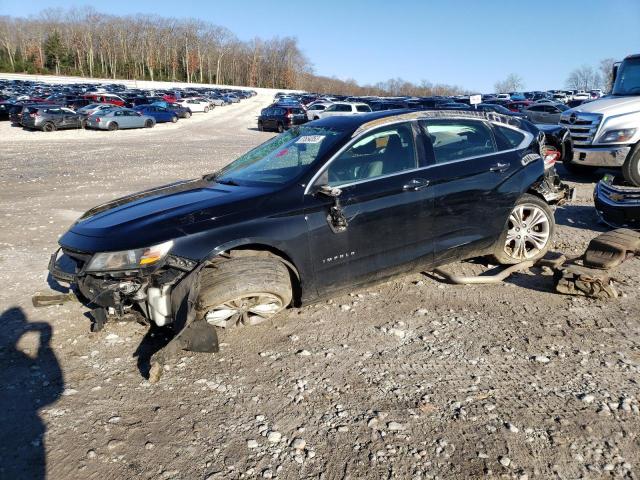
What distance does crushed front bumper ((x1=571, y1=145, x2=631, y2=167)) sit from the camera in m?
9.14

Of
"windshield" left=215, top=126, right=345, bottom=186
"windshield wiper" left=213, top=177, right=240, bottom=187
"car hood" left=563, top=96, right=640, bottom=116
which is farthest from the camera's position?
"car hood" left=563, top=96, right=640, bottom=116

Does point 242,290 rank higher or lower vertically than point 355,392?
higher

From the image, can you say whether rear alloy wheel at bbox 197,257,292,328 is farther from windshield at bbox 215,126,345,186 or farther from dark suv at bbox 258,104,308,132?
dark suv at bbox 258,104,308,132

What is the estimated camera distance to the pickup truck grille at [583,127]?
31.7 ft

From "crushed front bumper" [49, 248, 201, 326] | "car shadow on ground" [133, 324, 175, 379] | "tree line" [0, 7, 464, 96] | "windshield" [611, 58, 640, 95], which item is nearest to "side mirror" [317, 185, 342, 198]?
"crushed front bumper" [49, 248, 201, 326]

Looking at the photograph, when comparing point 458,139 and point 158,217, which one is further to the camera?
point 458,139

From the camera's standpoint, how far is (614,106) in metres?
9.55

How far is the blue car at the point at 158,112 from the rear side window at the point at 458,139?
3429 cm

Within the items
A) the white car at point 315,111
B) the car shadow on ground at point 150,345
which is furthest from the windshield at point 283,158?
the white car at point 315,111

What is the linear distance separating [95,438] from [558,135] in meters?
11.4

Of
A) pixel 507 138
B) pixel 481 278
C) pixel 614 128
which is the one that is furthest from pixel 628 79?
pixel 481 278

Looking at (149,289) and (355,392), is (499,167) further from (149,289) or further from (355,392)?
(149,289)

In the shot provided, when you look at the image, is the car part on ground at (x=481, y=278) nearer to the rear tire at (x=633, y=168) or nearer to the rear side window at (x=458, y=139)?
the rear side window at (x=458, y=139)

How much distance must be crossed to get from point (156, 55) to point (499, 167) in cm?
13714
